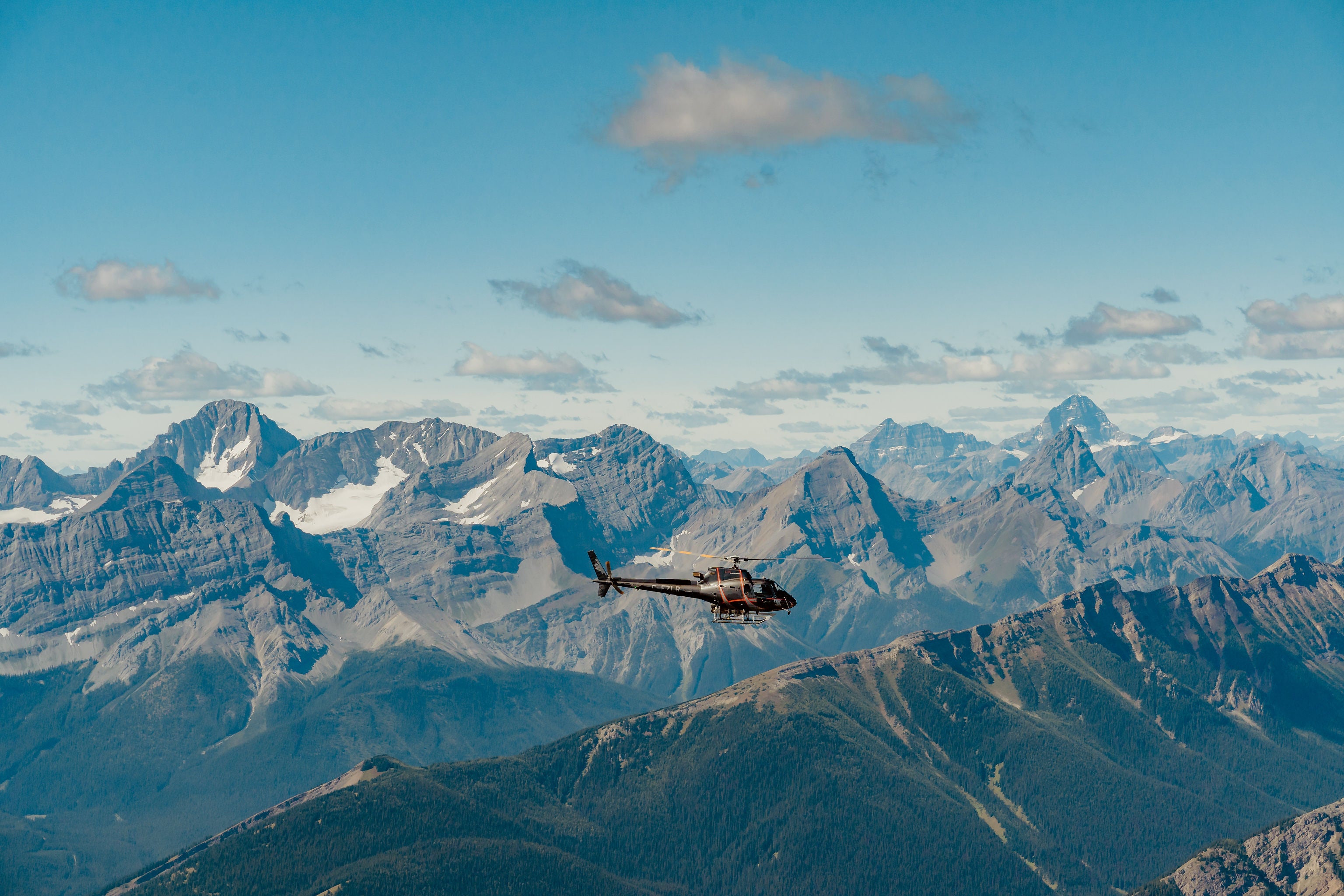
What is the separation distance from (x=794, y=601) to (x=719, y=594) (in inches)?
534

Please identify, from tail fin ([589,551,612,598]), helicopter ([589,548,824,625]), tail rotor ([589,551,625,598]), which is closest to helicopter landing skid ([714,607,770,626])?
helicopter ([589,548,824,625])

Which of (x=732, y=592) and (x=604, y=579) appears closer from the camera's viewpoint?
(x=732, y=592)

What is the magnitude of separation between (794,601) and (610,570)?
76.5ft

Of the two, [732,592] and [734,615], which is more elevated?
[732,592]

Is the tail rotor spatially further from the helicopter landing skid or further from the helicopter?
the helicopter landing skid

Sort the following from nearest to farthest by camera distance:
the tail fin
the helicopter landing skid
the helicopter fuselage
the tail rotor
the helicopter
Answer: the helicopter landing skid
the helicopter
the helicopter fuselage
the tail rotor
the tail fin

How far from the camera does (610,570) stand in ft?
544

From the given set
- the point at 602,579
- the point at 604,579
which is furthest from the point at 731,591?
the point at 602,579

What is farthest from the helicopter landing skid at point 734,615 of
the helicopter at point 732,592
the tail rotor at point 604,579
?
the tail rotor at point 604,579

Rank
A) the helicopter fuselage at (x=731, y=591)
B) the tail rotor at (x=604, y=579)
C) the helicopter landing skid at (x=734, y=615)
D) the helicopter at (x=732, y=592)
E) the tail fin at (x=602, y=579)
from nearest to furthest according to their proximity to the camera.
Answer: the helicopter landing skid at (x=734, y=615) < the helicopter at (x=732, y=592) < the helicopter fuselage at (x=731, y=591) < the tail rotor at (x=604, y=579) < the tail fin at (x=602, y=579)

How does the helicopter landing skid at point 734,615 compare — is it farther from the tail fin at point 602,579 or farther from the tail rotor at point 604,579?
the tail fin at point 602,579

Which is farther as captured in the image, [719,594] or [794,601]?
[719,594]

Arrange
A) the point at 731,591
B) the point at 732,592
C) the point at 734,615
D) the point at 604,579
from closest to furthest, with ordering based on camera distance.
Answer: the point at 734,615 → the point at 732,592 → the point at 731,591 → the point at 604,579

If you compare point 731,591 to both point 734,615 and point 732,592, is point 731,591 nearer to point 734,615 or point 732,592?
point 732,592
